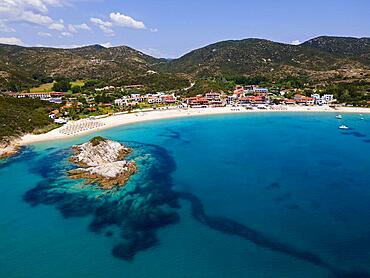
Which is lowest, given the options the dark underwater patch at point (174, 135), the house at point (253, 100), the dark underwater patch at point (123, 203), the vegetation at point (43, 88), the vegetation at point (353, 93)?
the dark underwater patch at point (174, 135)

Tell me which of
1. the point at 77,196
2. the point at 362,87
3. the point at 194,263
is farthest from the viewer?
the point at 362,87

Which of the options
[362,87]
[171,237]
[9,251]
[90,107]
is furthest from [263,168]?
[362,87]

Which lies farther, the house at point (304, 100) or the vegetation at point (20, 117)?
the house at point (304, 100)

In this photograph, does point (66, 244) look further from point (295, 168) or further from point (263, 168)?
point (295, 168)

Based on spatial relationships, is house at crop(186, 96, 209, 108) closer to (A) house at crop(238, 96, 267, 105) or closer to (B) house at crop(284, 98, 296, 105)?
(A) house at crop(238, 96, 267, 105)

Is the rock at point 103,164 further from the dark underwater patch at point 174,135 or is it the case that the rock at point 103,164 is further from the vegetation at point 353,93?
the vegetation at point 353,93

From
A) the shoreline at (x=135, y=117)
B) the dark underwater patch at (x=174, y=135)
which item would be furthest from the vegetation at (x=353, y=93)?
the dark underwater patch at (x=174, y=135)

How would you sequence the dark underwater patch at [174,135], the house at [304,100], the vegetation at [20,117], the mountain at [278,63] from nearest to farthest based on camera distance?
the vegetation at [20,117] < the dark underwater patch at [174,135] < the house at [304,100] < the mountain at [278,63]

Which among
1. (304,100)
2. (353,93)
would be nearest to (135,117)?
(304,100)
